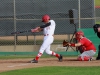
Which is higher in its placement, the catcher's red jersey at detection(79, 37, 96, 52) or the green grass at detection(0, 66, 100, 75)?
the catcher's red jersey at detection(79, 37, 96, 52)

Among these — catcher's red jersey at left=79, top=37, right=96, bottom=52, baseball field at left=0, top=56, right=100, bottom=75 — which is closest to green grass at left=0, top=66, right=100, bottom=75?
baseball field at left=0, top=56, right=100, bottom=75

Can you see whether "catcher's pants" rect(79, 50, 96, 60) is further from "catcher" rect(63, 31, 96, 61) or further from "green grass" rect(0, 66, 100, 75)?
"green grass" rect(0, 66, 100, 75)

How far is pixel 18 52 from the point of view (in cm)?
2178

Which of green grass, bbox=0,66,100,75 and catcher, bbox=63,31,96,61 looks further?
catcher, bbox=63,31,96,61

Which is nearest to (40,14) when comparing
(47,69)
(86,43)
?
(86,43)

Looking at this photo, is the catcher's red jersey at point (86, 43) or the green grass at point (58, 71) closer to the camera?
the green grass at point (58, 71)

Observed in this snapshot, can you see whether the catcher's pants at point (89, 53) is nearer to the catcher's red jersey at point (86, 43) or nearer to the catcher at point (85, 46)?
the catcher at point (85, 46)

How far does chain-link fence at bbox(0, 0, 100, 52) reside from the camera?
2281 centimetres

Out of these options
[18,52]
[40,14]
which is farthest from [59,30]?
[18,52]

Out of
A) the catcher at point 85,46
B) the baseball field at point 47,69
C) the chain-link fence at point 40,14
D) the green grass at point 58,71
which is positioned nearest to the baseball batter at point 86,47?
the catcher at point 85,46

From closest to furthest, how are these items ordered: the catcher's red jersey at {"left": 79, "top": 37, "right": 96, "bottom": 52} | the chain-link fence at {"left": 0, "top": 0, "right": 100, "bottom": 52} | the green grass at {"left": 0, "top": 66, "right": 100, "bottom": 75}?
the green grass at {"left": 0, "top": 66, "right": 100, "bottom": 75} < the catcher's red jersey at {"left": 79, "top": 37, "right": 96, "bottom": 52} < the chain-link fence at {"left": 0, "top": 0, "right": 100, "bottom": 52}

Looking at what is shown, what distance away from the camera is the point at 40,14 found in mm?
23156

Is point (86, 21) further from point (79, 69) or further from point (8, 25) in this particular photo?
point (79, 69)

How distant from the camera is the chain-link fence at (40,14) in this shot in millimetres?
22812
